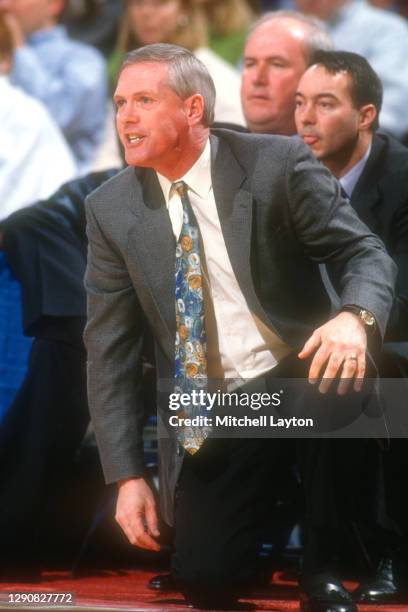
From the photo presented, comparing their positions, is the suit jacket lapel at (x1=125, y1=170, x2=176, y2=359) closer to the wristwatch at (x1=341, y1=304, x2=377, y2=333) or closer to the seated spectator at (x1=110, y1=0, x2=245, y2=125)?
the wristwatch at (x1=341, y1=304, x2=377, y2=333)

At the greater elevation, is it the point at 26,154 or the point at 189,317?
the point at 26,154

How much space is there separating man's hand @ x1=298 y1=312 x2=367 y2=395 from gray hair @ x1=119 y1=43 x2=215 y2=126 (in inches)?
23.8

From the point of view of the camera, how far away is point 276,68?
11.0 ft

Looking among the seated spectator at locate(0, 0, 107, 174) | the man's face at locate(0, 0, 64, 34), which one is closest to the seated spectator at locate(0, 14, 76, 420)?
the seated spectator at locate(0, 0, 107, 174)

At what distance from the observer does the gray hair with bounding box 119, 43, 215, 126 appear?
2.48 m

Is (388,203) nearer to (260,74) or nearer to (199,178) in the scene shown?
(199,178)

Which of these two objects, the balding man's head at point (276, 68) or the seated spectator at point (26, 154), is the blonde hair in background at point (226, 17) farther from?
the balding man's head at point (276, 68)

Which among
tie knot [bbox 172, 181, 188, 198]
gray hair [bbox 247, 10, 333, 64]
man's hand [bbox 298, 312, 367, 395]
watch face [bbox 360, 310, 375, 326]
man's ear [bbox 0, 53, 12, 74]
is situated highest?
man's ear [bbox 0, 53, 12, 74]

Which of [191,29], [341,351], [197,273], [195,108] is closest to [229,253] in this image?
A: [197,273]

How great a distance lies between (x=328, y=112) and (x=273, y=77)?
45 cm

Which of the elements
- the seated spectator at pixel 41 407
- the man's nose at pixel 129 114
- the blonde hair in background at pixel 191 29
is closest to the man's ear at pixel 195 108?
the man's nose at pixel 129 114

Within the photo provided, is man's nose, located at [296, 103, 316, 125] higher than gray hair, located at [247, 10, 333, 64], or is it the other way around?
gray hair, located at [247, 10, 333, 64]

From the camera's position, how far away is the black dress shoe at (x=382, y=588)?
268cm

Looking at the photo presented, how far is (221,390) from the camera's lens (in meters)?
2.60
